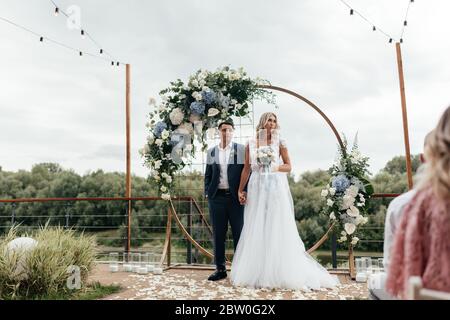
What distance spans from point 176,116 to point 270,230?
1.96 m

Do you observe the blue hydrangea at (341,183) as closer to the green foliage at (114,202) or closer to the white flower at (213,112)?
the white flower at (213,112)

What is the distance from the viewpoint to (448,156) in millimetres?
1230

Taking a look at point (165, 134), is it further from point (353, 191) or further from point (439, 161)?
point (439, 161)

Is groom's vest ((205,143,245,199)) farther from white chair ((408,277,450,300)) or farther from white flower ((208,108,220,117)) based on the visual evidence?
white chair ((408,277,450,300))

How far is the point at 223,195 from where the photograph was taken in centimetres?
395

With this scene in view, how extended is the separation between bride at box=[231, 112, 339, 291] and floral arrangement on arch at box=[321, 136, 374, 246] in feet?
2.19

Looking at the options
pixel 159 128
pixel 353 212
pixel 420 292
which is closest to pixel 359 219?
pixel 353 212

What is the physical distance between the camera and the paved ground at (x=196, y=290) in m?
3.17

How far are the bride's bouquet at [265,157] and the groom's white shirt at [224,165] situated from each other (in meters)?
0.42

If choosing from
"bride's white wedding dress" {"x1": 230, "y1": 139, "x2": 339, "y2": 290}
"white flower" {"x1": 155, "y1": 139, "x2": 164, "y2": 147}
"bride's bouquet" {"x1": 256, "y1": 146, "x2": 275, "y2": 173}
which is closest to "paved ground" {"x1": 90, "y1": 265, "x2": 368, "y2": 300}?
"bride's white wedding dress" {"x1": 230, "y1": 139, "x2": 339, "y2": 290}

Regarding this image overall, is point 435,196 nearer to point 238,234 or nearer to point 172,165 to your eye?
point 238,234

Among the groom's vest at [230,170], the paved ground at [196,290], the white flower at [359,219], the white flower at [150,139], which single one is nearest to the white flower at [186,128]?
the white flower at [150,139]

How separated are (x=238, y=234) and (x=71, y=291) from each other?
5.67 ft

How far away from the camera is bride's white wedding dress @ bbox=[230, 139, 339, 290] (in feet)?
11.2
